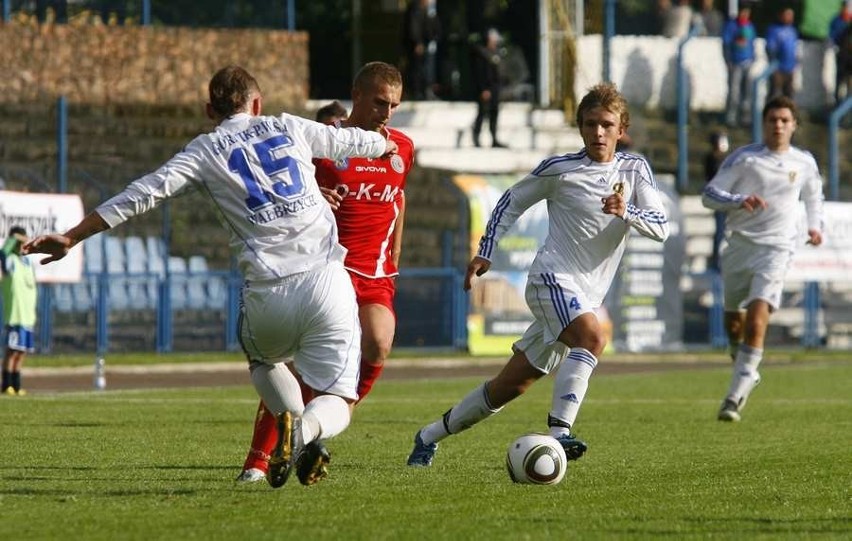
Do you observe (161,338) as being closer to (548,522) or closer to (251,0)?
(251,0)

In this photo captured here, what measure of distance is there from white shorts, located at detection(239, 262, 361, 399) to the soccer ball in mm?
1000

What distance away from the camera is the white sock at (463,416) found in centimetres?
1074

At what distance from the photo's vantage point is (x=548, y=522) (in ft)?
25.9

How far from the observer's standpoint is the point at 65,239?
824 cm

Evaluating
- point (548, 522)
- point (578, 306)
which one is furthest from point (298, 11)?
point (548, 522)

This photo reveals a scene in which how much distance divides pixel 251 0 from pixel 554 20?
6.77 metres

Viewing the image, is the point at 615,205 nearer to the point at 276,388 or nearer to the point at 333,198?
the point at 333,198

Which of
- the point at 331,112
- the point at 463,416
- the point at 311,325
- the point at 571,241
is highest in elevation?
the point at 331,112

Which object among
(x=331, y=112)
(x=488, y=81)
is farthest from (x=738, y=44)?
(x=331, y=112)

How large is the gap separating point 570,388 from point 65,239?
10.1 ft

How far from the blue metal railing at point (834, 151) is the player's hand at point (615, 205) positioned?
24.4 meters

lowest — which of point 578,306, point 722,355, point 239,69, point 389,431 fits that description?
point 722,355

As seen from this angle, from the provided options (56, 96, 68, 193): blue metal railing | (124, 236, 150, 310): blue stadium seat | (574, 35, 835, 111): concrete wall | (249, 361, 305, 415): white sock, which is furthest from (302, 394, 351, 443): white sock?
(574, 35, 835, 111): concrete wall

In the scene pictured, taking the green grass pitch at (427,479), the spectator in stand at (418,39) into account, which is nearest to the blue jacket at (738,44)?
the spectator in stand at (418,39)
